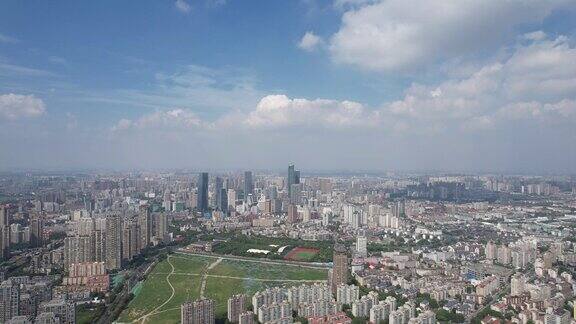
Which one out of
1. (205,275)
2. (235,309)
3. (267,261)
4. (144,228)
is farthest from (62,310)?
(144,228)

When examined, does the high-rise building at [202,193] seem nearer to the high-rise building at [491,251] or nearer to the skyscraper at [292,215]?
the skyscraper at [292,215]

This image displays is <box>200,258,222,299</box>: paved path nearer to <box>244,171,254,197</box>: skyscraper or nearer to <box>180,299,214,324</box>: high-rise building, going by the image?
<box>180,299,214,324</box>: high-rise building

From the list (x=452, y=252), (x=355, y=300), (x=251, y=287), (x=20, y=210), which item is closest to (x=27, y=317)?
(x=251, y=287)

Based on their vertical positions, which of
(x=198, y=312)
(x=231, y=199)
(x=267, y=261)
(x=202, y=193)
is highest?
(x=202, y=193)

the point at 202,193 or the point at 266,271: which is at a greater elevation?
the point at 202,193

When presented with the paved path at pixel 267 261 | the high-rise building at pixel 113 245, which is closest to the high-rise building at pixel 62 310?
the high-rise building at pixel 113 245

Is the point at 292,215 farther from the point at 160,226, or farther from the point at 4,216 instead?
the point at 4,216
